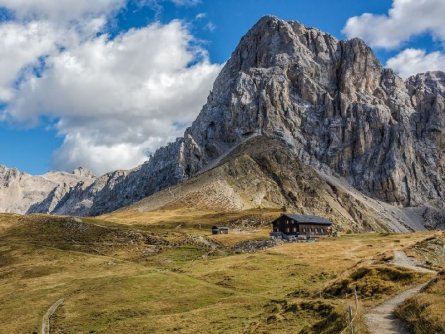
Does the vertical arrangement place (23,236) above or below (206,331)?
above

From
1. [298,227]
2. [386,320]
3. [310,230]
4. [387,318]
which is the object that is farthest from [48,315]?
[310,230]

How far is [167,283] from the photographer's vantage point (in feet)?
276

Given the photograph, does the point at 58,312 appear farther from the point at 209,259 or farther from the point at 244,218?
the point at 244,218

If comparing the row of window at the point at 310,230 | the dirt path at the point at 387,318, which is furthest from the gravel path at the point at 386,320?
the row of window at the point at 310,230

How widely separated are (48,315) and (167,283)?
20859 mm

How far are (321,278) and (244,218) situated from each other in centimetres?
11670

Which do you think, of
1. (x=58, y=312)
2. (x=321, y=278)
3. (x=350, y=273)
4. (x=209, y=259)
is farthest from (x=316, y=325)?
(x=209, y=259)

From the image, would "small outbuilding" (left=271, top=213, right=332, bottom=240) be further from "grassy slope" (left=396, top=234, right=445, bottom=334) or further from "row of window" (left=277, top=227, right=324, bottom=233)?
"grassy slope" (left=396, top=234, right=445, bottom=334)

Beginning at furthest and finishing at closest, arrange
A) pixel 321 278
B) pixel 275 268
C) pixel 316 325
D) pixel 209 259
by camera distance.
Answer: pixel 209 259
pixel 275 268
pixel 321 278
pixel 316 325

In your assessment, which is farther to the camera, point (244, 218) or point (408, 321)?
point (244, 218)

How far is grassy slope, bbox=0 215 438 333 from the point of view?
52.7 m

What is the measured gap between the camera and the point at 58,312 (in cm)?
7225

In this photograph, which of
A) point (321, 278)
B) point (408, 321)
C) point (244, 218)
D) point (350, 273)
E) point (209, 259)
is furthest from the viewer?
point (244, 218)

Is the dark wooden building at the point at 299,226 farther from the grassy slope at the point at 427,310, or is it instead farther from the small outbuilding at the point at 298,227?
the grassy slope at the point at 427,310
